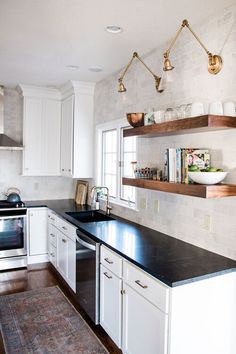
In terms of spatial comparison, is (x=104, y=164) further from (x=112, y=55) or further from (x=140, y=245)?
(x=140, y=245)

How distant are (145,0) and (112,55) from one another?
3.54 feet

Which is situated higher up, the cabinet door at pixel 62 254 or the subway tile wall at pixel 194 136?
the subway tile wall at pixel 194 136

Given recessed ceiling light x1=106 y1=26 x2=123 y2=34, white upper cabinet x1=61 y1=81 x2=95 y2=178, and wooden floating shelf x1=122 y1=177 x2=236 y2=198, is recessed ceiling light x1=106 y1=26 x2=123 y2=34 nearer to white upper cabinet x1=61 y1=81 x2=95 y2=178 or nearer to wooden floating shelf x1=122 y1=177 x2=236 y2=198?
wooden floating shelf x1=122 y1=177 x2=236 y2=198

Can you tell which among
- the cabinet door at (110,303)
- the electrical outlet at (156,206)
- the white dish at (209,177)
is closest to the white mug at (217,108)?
the white dish at (209,177)

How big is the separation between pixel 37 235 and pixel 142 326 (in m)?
2.73

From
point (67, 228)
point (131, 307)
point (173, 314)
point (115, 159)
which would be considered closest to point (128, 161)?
point (115, 159)

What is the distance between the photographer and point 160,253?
216cm

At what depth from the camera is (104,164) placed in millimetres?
4215

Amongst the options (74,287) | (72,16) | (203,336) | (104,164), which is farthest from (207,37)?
(74,287)

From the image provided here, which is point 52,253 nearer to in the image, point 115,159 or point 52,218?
point 52,218

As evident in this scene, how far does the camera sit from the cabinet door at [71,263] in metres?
3.17

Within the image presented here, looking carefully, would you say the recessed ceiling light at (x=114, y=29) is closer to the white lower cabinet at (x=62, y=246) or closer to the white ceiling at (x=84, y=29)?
the white ceiling at (x=84, y=29)

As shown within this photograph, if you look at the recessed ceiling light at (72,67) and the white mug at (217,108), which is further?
the recessed ceiling light at (72,67)

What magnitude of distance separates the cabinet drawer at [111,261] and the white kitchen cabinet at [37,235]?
2085 mm
